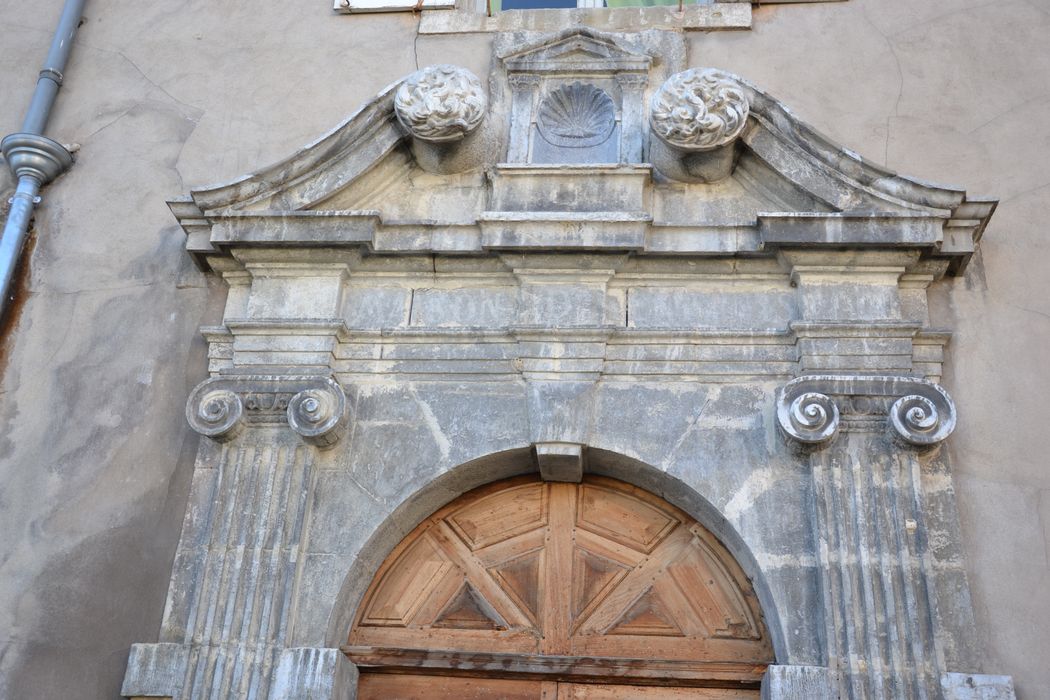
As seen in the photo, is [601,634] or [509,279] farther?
[509,279]

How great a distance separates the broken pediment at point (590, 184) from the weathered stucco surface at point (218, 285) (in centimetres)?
38

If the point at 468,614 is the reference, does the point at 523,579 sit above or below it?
above

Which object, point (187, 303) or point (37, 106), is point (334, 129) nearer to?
point (187, 303)

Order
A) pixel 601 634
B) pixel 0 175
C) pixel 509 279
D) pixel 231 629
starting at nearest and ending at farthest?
1. pixel 231 629
2. pixel 601 634
3. pixel 509 279
4. pixel 0 175

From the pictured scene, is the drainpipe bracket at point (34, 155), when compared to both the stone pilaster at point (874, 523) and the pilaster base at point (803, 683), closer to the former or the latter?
the stone pilaster at point (874, 523)

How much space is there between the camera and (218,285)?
499cm

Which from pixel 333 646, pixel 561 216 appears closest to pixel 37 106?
pixel 561 216

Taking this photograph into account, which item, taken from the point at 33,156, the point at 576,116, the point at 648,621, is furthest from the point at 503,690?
the point at 33,156

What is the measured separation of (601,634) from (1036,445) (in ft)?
5.77

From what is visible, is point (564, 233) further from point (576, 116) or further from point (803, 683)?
point (803, 683)

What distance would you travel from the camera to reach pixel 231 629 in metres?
4.12

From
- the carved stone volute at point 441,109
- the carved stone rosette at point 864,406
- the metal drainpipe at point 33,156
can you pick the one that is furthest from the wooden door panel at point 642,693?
the metal drainpipe at point 33,156

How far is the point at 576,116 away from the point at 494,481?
169cm

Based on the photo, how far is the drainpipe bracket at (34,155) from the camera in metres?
5.28
